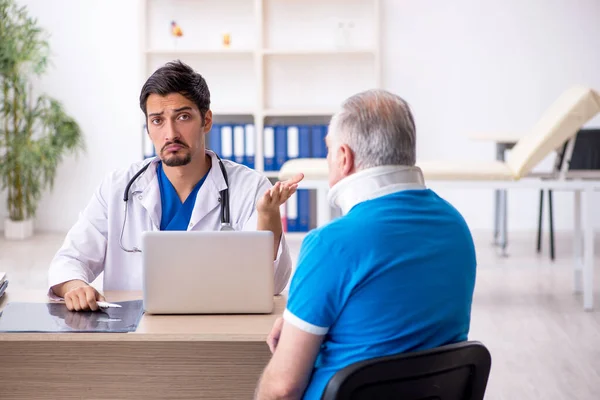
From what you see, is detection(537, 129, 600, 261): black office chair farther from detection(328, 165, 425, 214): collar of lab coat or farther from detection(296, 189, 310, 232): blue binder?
detection(328, 165, 425, 214): collar of lab coat

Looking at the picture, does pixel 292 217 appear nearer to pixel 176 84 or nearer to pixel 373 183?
pixel 176 84

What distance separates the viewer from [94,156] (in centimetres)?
643

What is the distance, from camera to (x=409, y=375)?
51.6 inches

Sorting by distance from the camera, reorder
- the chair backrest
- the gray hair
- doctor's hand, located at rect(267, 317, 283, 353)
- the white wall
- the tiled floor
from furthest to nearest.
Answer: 1. the white wall
2. the chair backrest
3. the tiled floor
4. doctor's hand, located at rect(267, 317, 283, 353)
5. the gray hair

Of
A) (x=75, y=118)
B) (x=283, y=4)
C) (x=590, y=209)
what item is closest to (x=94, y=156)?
(x=75, y=118)

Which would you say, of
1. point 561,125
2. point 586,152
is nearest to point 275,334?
point 561,125

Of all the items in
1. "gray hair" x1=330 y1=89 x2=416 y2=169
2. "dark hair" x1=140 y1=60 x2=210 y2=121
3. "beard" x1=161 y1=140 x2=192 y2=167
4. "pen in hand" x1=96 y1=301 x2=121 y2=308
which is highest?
"dark hair" x1=140 y1=60 x2=210 y2=121

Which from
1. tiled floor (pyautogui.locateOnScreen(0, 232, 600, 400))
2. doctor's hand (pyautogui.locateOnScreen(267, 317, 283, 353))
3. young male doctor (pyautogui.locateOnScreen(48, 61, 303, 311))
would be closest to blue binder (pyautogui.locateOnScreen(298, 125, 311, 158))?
tiled floor (pyautogui.locateOnScreen(0, 232, 600, 400))

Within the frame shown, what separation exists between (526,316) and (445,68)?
2.58m

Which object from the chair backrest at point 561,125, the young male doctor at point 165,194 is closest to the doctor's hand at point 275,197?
the young male doctor at point 165,194

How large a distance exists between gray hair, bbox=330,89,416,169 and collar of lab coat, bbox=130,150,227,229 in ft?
2.89

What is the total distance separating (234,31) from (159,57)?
57 cm

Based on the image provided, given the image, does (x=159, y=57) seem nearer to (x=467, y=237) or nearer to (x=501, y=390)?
(x=501, y=390)

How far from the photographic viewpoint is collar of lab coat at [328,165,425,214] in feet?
4.77
